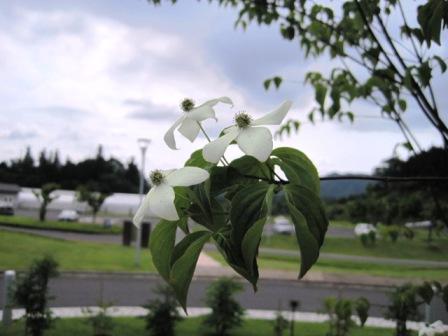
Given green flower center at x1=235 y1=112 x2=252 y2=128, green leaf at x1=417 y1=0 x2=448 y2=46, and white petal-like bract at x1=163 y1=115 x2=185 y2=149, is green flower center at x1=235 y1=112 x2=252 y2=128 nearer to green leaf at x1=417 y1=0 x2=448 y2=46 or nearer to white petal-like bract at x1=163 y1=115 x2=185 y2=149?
white petal-like bract at x1=163 y1=115 x2=185 y2=149

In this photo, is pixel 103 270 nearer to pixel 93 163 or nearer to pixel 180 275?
pixel 93 163

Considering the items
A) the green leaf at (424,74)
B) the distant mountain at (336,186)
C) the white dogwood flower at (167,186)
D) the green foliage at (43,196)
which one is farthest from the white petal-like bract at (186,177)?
the green foliage at (43,196)

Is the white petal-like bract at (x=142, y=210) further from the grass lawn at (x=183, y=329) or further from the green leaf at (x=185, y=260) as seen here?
the grass lawn at (x=183, y=329)

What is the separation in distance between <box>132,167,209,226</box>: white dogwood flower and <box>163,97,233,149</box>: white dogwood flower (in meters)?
0.06

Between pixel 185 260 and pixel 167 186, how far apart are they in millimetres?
65

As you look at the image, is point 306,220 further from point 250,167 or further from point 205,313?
point 205,313

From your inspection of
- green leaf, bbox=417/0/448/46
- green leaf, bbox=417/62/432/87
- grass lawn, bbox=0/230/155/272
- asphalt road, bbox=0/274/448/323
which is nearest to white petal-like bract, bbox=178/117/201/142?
green leaf, bbox=417/0/448/46

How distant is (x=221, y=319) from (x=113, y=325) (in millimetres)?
1113

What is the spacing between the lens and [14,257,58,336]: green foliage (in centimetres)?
471

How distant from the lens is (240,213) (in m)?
0.40

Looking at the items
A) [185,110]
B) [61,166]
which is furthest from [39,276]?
[61,166]

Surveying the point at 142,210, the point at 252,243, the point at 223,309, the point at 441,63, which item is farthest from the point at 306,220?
the point at 223,309

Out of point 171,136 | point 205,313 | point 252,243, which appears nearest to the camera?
point 252,243

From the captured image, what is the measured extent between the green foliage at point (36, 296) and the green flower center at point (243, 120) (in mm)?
4828
